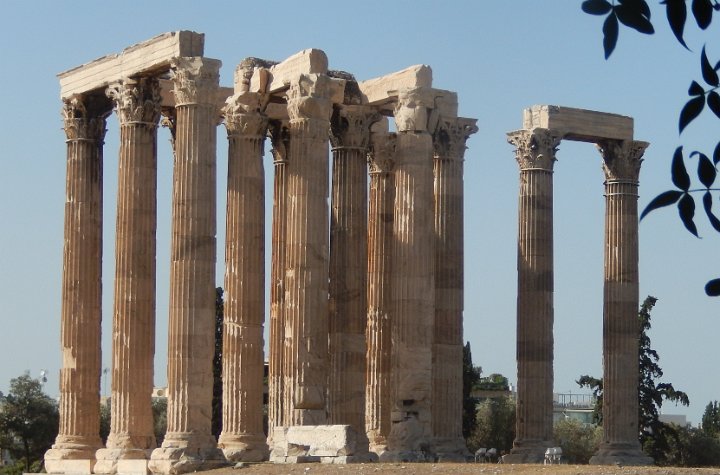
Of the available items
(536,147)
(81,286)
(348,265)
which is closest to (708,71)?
(348,265)

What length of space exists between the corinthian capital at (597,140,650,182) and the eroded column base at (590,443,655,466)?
10.7 m

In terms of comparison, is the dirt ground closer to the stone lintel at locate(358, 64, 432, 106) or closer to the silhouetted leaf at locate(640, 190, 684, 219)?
the stone lintel at locate(358, 64, 432, 106)

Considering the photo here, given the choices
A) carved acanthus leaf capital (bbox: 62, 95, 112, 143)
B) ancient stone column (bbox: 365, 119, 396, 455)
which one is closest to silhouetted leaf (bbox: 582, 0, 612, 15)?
ancient stone column (bbox: 365, 119, 396, 455)

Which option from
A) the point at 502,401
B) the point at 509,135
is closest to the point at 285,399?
the point at 509,135

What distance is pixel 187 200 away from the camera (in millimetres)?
53406

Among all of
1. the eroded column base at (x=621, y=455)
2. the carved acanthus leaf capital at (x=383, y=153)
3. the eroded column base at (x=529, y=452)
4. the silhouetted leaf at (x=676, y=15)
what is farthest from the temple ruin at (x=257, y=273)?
the silhouetted leaf at (x=676, y=15)

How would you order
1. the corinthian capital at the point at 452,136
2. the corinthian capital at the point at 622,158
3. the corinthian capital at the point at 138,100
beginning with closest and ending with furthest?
the corinthian capital at the point at 138,100
the corinthian capital at the point at 452,136
the corinthian capital at the point at 622,158

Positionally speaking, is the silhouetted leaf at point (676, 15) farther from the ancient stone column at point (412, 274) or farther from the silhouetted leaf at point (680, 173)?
the ancient stone column at point (412, 274)

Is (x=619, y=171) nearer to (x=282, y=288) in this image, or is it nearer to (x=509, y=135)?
(x=509, y=135)

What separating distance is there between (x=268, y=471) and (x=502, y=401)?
192 ft

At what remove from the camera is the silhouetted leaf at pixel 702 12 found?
1002cm

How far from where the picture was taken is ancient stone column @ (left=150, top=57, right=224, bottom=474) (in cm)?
5238

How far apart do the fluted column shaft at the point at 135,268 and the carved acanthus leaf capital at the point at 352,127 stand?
6475mm

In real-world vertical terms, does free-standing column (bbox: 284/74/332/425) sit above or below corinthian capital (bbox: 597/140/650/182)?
below
